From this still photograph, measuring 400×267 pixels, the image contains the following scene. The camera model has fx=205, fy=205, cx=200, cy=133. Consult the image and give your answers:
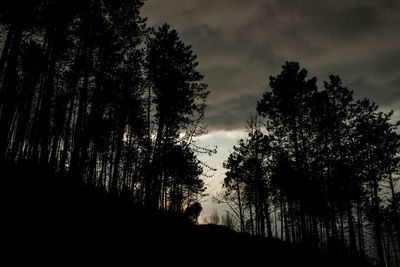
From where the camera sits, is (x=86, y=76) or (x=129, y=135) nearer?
→ (x=86, y=76)

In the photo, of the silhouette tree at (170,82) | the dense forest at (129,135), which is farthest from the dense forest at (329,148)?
the silhouette tree at (170,82)

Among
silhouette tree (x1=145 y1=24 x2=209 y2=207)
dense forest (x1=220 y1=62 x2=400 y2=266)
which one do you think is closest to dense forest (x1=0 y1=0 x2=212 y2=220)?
silhouette tree (x1=145 y1=24 x2=209 y2=207)

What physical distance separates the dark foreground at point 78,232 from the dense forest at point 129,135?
44mm

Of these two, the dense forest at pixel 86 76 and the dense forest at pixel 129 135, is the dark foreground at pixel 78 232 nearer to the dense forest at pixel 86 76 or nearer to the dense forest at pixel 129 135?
the dense forest at pixel 129 135

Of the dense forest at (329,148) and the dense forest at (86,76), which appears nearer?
the dense forest at (86,76)

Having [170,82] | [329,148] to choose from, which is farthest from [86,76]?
[329,148]

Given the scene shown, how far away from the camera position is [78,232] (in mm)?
4551

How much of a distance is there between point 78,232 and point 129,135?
1778cm

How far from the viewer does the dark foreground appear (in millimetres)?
3533

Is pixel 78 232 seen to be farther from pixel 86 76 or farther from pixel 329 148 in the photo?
pixel 329 148

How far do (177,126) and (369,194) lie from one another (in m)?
20.2

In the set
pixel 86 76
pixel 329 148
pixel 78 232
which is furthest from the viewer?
pixel 329 148

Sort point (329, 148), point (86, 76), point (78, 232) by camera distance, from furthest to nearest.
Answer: point (329, 148)
point (86, 76)
point (78, 232)

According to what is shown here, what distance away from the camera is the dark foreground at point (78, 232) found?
3.53m
